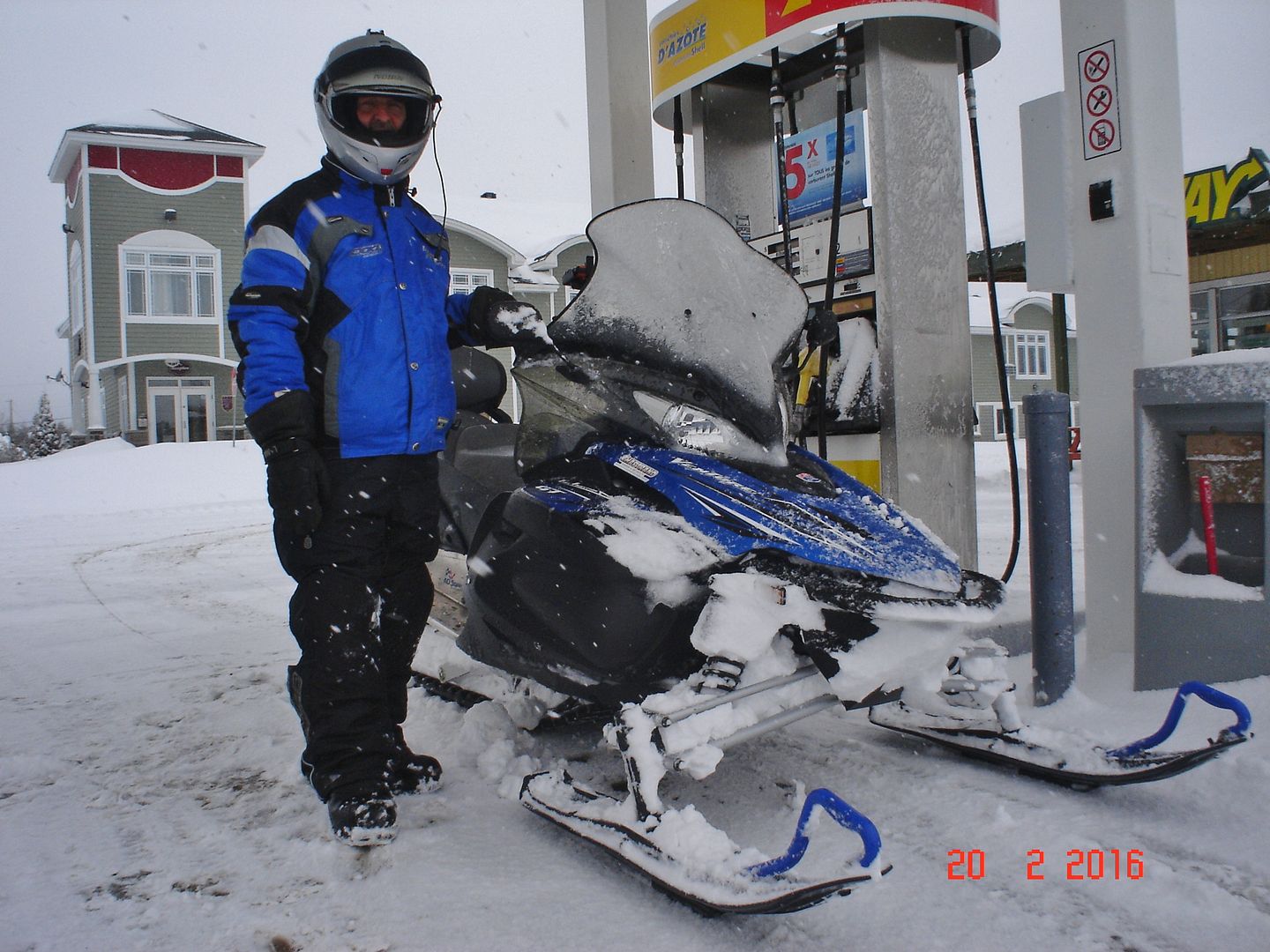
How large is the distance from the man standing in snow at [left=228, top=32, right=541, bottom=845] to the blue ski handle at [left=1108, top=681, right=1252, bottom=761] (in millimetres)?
1837

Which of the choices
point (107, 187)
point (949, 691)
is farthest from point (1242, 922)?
point (107, 187)

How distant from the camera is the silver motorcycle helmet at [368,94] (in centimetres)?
247

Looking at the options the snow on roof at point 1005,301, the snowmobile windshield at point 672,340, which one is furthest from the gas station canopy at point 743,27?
the snow on roof at point 1005,301

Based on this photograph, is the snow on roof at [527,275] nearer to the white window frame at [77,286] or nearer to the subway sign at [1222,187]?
the white window frame at [77,286]

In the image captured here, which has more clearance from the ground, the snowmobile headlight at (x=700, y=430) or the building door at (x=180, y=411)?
the building door at (x=180, y=411)

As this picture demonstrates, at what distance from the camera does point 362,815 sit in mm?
2223

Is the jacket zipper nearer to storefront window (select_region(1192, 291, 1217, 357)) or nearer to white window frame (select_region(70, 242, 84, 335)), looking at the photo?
storefront window (select_region(1192, 291, 1217, 357))

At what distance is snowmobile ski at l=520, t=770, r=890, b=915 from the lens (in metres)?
1.65

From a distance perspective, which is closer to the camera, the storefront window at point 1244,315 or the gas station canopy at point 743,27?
the gas station canopy at point 743,27

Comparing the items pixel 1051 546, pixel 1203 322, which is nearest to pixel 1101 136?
pixel 1051 546

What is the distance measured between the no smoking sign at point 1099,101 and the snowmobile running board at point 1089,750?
1923 mm

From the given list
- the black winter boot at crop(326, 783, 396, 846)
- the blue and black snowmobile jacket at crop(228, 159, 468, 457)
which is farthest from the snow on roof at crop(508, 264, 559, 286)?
the black winter boot at crop(326, 783, 396, 846)

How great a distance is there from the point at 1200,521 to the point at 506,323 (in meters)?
2.33
